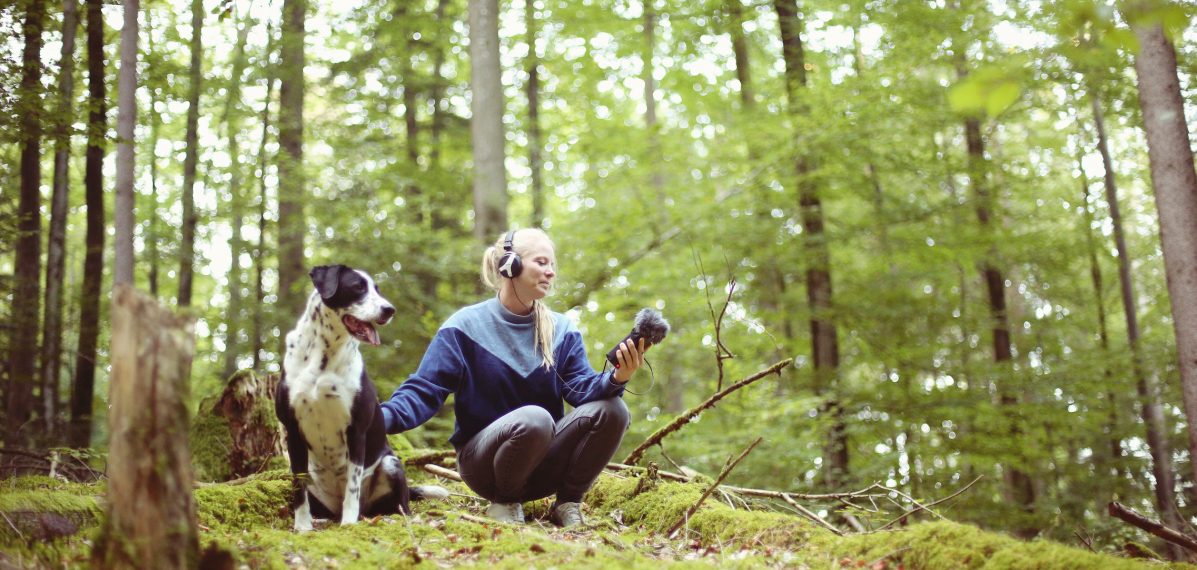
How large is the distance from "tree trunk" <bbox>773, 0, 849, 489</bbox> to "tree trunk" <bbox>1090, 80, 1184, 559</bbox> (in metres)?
3.42

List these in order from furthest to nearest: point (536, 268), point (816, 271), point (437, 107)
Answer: point (437, 107) < point (816, 271) < point (536, 268)

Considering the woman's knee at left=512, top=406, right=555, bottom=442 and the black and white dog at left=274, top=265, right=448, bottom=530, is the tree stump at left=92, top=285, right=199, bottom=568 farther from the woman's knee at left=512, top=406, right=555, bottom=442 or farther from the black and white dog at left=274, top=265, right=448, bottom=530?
the woman's knee at left=512, top=406, right=555, bottom=442

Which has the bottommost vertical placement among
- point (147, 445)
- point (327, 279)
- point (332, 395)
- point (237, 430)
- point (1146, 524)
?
point (1146, 524)

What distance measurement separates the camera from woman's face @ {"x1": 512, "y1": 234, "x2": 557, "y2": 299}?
426 centimetres

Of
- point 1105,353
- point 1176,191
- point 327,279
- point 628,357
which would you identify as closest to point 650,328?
point 628,357

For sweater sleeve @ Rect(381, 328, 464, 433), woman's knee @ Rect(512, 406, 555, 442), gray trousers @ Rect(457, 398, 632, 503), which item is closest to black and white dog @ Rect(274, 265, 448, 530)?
sweater sleeve @ Rect(381, 328, 464, 433)

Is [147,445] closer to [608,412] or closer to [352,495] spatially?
[352,495]

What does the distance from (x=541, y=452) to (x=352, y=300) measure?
1258 mm

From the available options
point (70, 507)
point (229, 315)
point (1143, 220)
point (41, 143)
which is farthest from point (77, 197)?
point (1143, 220)

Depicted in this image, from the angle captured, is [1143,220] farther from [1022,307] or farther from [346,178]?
[346,178]

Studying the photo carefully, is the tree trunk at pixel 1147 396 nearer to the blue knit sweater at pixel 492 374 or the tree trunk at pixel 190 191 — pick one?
the blue knit sweater at pixel 492 374

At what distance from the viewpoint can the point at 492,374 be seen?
4.33 m

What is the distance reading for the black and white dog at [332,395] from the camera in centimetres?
362

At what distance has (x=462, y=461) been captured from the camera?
436 cm
